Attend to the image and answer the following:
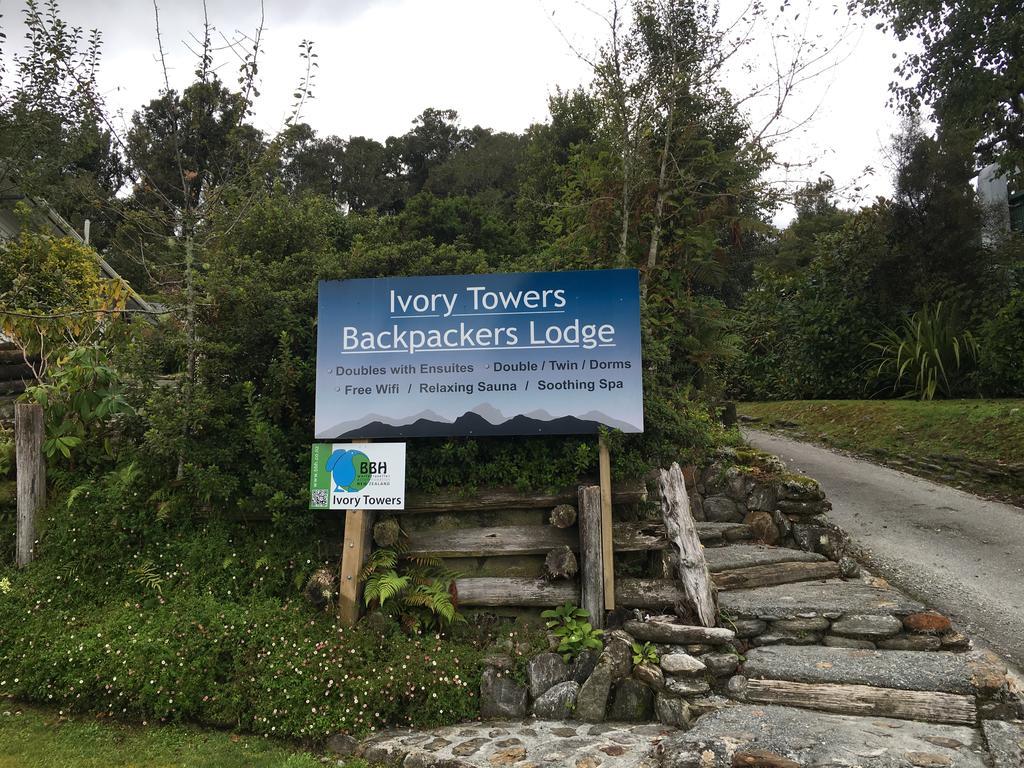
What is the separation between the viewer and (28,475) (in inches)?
232

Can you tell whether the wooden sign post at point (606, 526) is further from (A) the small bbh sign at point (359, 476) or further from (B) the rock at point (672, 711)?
(A) the small bbh sign at point (359, 476)

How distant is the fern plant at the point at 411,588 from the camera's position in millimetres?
5055

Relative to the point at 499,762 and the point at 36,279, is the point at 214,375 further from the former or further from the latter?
the point at 36,279

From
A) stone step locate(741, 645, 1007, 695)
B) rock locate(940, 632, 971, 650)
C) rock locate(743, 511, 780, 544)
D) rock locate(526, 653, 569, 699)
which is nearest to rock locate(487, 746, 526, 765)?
rock locate(526, 653, 569, 699)

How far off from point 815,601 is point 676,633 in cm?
136

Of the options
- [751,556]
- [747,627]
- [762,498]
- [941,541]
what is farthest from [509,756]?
[941,541]

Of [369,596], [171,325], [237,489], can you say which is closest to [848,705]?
[369,596]

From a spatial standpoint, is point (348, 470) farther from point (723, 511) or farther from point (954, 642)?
point (954, 642)

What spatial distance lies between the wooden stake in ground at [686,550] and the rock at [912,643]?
122 cm

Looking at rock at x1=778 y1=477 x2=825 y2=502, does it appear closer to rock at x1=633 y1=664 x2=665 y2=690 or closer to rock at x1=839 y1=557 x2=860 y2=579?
rock at x1=839 y1=557 x2=860 y2=579

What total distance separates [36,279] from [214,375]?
4704 millimetres

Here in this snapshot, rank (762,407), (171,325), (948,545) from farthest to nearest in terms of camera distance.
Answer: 1. (762,407)
2. (948,545)
3. (171,325)

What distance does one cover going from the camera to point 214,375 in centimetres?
574

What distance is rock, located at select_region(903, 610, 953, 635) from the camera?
16.0 feet
